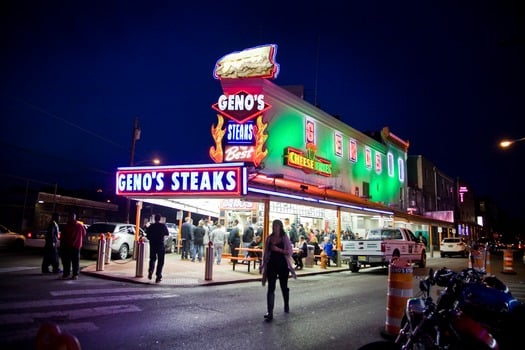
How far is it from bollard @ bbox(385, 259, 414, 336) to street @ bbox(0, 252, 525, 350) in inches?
14.3

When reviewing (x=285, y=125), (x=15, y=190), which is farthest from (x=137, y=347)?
(x=15, y=190)

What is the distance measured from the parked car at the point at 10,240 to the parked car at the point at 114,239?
5864 millimetres

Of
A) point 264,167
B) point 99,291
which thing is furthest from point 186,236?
point 99,291

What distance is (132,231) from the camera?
20.9 meters

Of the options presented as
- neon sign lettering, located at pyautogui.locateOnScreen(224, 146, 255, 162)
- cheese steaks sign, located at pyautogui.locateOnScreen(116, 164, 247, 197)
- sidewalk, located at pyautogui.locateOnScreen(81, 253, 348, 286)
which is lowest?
sidewalk, located at pyautogui.locateOnScreen(81, 253, 348, 286)

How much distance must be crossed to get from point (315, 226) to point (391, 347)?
27.0 m

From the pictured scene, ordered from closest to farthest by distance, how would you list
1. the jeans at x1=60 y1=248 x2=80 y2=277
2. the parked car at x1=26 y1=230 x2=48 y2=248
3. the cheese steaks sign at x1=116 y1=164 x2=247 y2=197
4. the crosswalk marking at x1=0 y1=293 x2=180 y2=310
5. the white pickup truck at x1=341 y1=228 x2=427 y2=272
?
1. the crosswalk marking at x1=0 y1=293 x2=180 y2=310
2. the jeans at x1=60 y1=248 x2=80 y2=277
3. the cheese steaks sign at x1=116 y1=164 x2=247 y2=197
4. the white pickup truck at x1=341 y1=228 x2=427 y2=272
5. the parked car at x1=26 y1=230 x2=48 y2=248

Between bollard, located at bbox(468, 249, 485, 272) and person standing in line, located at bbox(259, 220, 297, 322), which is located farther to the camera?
bollard, located at bbox(468, 249, 485, 272)

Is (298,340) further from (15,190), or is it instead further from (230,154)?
(15,190)

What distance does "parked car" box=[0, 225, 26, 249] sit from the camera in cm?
2269

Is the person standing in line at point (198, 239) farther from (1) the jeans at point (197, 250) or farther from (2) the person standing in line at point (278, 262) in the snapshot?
(2) the person standing in line at point (278, 262)

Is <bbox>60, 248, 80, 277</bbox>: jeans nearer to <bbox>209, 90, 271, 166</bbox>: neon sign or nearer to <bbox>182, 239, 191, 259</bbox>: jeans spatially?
<bbox>182, 239, 191, 259</bbox>: jeans

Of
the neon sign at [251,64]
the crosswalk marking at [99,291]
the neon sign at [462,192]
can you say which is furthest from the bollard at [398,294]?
the neon sign at [462,192]

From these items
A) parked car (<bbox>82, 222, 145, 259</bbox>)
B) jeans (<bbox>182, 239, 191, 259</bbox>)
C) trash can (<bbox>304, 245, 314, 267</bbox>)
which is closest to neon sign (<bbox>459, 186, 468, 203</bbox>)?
trash can (<bbox>304, 245, 314, 267</bbox>)
